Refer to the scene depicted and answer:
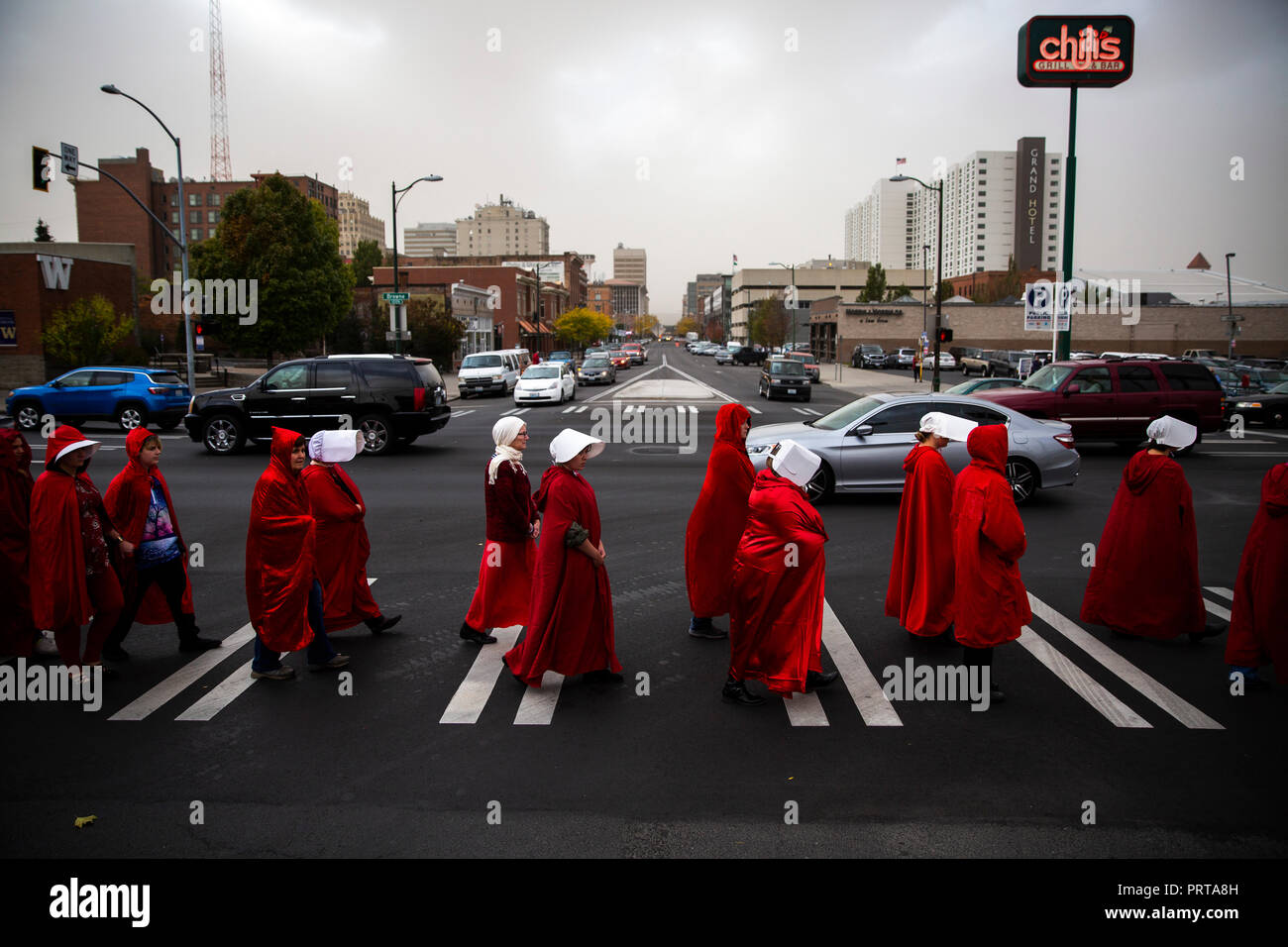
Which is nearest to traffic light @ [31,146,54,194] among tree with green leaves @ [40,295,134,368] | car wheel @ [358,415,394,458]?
car wheel @ [358,415,394,458]

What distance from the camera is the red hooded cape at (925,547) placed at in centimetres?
674

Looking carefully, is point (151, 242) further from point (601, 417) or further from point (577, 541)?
point (577, 541)

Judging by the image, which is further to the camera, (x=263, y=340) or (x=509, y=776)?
(x=263, y=340)

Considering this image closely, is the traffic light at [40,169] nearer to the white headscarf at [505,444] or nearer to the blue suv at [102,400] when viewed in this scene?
the blue suv at [102,400]

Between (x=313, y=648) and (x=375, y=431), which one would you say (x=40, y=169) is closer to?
(x=375, y=431)

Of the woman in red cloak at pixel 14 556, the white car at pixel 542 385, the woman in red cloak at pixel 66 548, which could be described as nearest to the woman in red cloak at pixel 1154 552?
the woman in red cloak at pixel 66 548

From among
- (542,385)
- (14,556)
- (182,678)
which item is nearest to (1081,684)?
(182,678)

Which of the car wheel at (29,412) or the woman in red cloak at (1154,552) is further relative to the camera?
the car wheel at (29,412)

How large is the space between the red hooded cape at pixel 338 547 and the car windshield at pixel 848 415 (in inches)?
307

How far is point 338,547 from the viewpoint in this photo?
6840 mm

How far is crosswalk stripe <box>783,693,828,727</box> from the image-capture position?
5.56 metres

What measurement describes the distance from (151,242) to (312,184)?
106 ft
